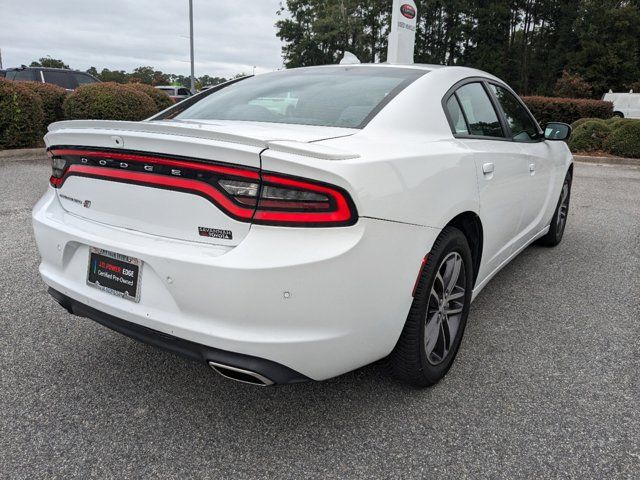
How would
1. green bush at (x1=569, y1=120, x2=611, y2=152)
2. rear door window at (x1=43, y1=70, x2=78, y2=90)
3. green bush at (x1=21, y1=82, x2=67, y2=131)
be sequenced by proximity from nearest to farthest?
green bush at (x1=21, y1=82, x2=67, y2=131) < green bush at (x1=569, y1=120, x2=611, y2=152) < rear door window at (x1=43, y1=70, x2=78, y2=90)

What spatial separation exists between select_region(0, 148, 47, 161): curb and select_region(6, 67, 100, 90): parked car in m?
4.81

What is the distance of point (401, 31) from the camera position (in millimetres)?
12531

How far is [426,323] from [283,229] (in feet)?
2.97

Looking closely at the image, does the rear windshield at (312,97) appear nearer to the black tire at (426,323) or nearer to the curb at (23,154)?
the black tire at (426,323)

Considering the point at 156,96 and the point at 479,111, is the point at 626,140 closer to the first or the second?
the point at 156,96

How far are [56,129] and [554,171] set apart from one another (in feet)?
11.6

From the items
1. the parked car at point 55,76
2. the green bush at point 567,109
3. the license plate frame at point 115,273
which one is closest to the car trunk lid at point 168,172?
the license plate frame at point 115,273

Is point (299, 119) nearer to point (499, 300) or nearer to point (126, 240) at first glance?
point (126, 240)

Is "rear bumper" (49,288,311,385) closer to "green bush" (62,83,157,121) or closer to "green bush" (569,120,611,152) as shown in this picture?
"green bush" (62,83,157,121)

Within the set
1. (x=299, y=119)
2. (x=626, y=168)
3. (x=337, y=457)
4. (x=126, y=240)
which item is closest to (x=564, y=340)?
(x=337, y=457)

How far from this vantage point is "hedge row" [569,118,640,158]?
505 inches

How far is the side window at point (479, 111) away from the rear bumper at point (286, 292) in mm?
1122

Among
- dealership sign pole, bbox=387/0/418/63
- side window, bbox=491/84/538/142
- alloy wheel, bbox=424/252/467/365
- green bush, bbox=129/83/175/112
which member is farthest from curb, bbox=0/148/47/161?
alloy wheel, bbox=424/252/467/365

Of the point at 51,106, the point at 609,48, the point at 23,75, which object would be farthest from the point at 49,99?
the point at 609,48
